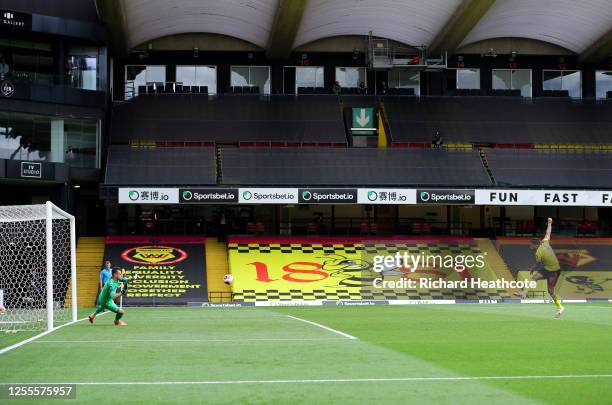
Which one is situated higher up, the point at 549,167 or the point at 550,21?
the point at 550,21

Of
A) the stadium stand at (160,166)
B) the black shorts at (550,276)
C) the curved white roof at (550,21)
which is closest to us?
the black shorts at (550,276)

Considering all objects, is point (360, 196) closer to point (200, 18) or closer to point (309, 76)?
point (309, 76)

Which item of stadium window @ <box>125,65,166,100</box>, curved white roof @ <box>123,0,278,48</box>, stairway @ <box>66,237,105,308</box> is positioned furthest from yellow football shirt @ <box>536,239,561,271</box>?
stadium window @ <box>125,65,166,100</box>

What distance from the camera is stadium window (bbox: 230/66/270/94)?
5347 cm

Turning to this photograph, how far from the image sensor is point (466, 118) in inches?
2025

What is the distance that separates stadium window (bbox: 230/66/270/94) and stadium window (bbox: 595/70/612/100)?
71.5 feet

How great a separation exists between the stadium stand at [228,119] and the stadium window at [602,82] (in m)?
17.7

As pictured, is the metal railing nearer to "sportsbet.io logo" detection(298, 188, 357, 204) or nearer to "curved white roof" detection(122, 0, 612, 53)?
"curved white roof" detection(122, 0, 612, 53)

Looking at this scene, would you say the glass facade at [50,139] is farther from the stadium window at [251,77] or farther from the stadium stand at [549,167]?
the stadium stand at [549,167]

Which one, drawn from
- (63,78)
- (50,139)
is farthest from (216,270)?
(63,78)

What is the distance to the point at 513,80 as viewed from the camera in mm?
55531

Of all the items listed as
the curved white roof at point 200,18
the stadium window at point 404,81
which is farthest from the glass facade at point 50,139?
the stadium window at point 404,81

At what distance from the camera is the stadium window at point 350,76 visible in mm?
54531

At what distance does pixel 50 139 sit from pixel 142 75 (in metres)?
11.2
